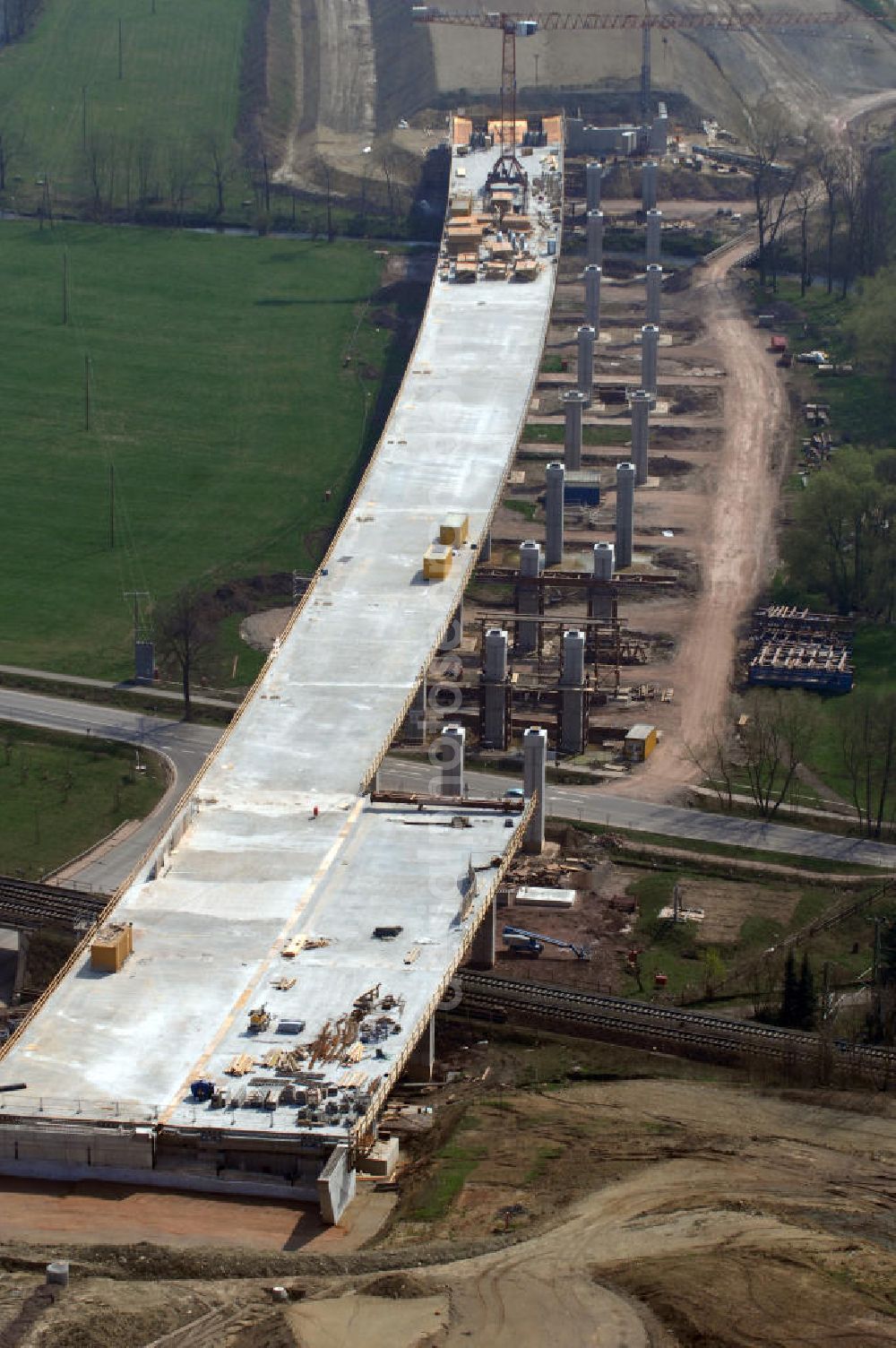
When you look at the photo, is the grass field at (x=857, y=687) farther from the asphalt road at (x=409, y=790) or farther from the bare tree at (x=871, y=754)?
the asphalt road at (x=409, y=790)

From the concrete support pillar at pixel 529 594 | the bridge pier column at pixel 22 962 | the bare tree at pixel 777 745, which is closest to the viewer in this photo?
the bridge pier column at pixel 22 962

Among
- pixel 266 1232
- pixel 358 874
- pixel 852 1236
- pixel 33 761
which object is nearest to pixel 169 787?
pixel 33 761

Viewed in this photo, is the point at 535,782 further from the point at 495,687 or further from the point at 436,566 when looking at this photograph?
the point at 436,566

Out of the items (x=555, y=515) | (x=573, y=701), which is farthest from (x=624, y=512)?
(x=573, y=701)

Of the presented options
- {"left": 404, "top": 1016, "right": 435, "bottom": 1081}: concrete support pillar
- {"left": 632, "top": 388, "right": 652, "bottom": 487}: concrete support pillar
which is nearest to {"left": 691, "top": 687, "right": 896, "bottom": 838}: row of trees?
{"left": 404, "top": 1016, "right": 435, "bottom": 1081}: concrete support pillar

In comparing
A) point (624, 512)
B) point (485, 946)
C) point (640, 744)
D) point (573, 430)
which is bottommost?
point (485, 946)

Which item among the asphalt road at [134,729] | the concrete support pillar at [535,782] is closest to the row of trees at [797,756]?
the concrete support pillar at [535,782]

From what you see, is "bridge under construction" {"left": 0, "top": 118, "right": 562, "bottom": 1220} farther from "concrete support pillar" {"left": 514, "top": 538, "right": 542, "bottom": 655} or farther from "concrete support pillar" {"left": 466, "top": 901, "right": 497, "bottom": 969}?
"concrete support pillar" {"left": 514, "top": 538, "right": 542, "bottom": 655}
